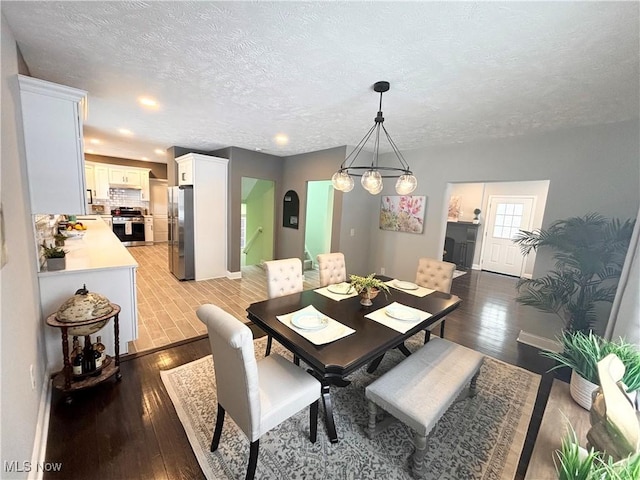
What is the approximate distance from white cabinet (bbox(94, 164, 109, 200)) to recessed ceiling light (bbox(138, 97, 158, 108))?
562 cm

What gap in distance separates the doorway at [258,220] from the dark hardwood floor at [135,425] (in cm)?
356

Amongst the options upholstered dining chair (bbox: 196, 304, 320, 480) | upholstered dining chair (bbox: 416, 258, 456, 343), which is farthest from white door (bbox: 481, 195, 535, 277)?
upholstered dining chair (bbox: 196, 304, 320, 480)

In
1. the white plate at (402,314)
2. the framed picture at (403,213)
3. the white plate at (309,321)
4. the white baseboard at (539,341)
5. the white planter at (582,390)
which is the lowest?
the white baseboard at (539,341)

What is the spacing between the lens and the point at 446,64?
176 centimetres

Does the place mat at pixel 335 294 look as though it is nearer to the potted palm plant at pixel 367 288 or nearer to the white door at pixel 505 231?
the potted palm plant at pixel 367 288

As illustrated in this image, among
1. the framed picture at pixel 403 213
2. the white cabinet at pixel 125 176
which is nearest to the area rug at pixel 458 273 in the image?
the framed picture at pixel 403 213

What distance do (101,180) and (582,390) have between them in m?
9.42

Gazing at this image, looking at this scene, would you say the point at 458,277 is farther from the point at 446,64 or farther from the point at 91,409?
the point at 91,409

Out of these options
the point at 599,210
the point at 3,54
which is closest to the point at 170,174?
the point at 3,54

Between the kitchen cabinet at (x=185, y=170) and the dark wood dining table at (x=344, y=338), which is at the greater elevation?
the kitchen cabinet at (x=185, y=170)

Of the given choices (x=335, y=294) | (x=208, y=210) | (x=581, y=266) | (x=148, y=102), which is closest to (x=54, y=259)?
(x=148, y=102)

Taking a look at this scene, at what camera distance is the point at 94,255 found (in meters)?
2.76

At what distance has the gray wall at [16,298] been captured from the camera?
1.14 meters

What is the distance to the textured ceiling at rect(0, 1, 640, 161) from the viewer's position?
1342 mm
